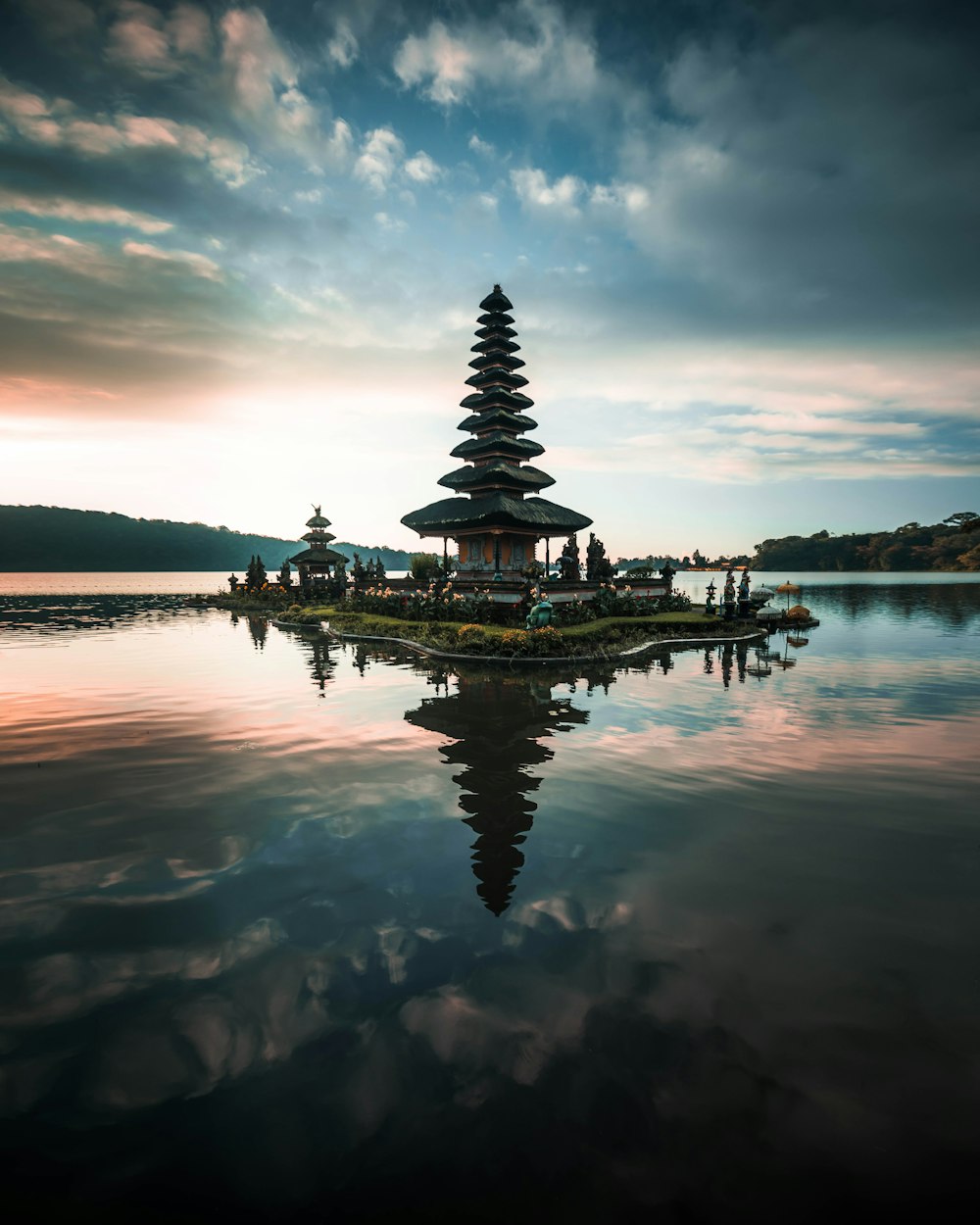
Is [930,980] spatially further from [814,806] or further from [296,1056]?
[296,1056]

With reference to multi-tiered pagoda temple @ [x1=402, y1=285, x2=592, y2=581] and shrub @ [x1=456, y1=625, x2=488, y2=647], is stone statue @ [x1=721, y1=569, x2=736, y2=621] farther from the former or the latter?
shrub @ [x1=456, y1=625, x2=488, y2=647]

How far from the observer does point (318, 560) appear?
54.5 meters

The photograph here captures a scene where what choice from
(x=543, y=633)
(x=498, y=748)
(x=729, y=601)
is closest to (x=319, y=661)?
(x=543, y=633)

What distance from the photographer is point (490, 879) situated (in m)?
6.12

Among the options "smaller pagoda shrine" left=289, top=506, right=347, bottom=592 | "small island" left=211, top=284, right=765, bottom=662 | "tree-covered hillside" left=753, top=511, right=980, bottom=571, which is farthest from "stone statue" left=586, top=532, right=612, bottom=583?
"tree-covered hillside" left=753, top=511, right=980, bottom=571

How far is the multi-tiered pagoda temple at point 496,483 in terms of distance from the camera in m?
35.2

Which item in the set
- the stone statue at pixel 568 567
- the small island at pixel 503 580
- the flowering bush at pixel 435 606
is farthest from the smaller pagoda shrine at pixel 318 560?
the stone statue at pixel 568 567

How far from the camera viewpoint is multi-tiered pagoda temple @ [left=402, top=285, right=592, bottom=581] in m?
35.2

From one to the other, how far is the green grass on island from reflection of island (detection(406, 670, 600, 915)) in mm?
2686

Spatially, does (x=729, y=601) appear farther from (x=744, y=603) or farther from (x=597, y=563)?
(x=597, y=563)

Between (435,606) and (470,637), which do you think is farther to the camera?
(435,606)

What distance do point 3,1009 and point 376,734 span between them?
24.7ft

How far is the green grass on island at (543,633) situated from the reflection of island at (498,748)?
269cm

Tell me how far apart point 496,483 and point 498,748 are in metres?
27.6
